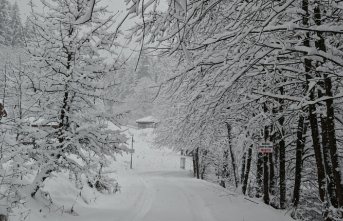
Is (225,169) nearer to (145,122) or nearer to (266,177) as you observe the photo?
(266,177)

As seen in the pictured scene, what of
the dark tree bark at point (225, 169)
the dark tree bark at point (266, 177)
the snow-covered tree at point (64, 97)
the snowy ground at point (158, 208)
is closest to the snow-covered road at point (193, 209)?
the snowy ground at point (158, 208)

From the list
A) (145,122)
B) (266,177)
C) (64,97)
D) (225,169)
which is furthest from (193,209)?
(145,122)

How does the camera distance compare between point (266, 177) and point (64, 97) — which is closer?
point (64, 97)

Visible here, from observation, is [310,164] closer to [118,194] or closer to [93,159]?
[118,194]

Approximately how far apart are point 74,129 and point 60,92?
3.73 ft

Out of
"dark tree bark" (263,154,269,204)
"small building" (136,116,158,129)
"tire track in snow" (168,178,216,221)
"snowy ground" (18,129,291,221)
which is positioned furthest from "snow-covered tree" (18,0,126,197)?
"small building" (136,116,158,129)

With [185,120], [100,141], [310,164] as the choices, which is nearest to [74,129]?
[100,141]

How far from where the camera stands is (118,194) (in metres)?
17.5

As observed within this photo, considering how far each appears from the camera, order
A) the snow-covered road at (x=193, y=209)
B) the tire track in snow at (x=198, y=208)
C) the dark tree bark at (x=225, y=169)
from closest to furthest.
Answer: the snow-covered road at (x=193, y=209), the tire track in snow at (x=198, y=208), the dark tree bark at (x=225, y=169)

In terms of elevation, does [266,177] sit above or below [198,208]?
above

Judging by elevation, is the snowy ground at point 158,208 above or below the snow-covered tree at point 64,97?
below

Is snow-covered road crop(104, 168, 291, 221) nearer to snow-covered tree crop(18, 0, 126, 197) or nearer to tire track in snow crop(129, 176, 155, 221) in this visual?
tire track in snow crop(129, 176, 155, 221)

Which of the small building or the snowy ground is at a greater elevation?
the small building

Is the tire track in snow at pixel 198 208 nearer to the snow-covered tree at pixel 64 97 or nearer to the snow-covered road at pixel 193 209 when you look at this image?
the snow-covered road at pixel 193 209
